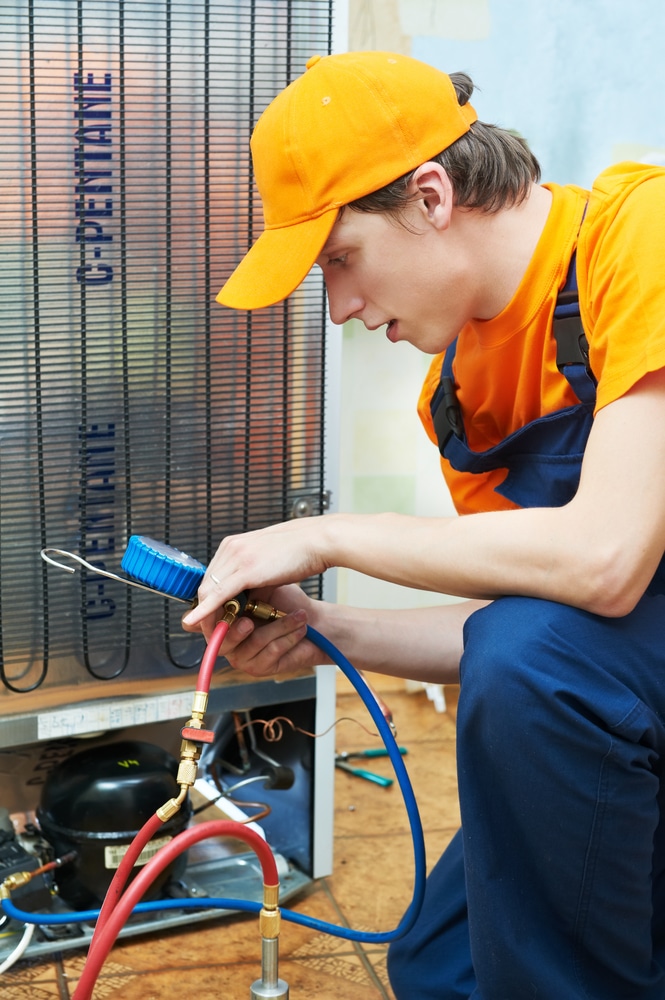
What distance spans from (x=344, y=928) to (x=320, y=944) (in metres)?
0.08

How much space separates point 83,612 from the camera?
1402 mm

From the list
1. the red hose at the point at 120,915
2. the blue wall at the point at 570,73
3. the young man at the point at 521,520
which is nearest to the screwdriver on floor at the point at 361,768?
the young man at the point at 521,520

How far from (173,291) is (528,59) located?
45.4 inches

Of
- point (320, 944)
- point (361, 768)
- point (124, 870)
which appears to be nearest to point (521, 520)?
point (124, 870)

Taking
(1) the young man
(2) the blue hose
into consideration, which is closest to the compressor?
(2) the blue hose

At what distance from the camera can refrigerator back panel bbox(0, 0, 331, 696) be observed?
130cm

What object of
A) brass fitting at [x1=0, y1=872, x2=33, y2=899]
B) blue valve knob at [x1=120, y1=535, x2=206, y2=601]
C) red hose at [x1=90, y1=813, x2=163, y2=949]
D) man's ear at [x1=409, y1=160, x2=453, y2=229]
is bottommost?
brass fitting at [x1=0, y1=872, x2=33, y2=899]

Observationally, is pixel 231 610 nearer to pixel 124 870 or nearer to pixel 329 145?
pixel 124 870

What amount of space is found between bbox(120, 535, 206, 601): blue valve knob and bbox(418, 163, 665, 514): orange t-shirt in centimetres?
41

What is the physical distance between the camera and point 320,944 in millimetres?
1413

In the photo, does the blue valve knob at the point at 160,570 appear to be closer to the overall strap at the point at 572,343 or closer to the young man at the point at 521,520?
the young man at the point at 521,520

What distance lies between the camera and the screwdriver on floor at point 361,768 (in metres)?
1.93

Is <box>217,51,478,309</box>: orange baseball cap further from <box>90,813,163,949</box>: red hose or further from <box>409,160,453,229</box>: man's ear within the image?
<box>90,813,163,949</box>: red hose

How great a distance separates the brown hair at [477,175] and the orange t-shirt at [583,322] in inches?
1.9
